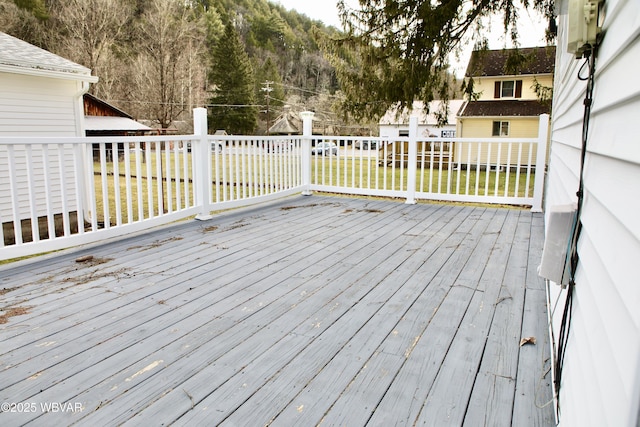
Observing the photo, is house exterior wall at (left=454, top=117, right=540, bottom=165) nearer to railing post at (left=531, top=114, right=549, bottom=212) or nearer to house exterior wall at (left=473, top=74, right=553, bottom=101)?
house exterior wall at (left=473, top=74, right=553, bottom=101)

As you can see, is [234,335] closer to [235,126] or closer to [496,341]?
[496,341]

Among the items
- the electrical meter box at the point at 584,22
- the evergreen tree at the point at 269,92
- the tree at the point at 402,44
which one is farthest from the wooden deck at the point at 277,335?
the evergreen tree at the point at 269,92

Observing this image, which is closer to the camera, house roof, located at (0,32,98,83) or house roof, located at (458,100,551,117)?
house roof, located at (0,32,98,83)

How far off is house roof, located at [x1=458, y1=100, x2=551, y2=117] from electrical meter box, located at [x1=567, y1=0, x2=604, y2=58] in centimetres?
1939

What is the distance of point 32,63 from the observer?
22.6 ft

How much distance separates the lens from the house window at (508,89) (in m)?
19.6

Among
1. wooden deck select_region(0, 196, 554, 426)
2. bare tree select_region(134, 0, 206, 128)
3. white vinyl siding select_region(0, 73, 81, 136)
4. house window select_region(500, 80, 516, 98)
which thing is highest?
bare tree select_region(134, 0, 206, 128)

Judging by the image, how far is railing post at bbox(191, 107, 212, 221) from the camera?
4.59 meters

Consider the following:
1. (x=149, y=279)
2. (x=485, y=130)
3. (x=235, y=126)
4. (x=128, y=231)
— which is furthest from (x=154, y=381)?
(x=235, y=126)

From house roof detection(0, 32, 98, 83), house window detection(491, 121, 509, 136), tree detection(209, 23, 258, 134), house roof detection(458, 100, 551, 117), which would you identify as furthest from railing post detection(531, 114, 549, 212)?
tree detection(209, 23, 258, 134)

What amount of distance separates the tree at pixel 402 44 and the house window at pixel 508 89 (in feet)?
43.4

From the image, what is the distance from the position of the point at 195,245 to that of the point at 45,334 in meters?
1.70

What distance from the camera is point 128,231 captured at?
3873 mm

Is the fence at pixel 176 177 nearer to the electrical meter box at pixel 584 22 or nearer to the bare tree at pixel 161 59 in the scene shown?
the electrical meter box at pixel 584 22
